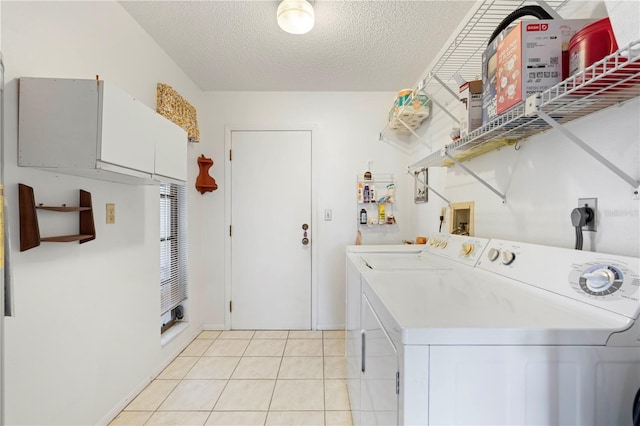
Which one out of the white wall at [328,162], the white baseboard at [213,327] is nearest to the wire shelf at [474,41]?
the white wall at [328,162]

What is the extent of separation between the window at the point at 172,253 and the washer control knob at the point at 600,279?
2531 mm

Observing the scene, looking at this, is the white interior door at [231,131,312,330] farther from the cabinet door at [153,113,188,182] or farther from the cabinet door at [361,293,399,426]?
the cabinet door at [361,293,399,426]

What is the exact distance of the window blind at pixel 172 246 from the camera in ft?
7.54

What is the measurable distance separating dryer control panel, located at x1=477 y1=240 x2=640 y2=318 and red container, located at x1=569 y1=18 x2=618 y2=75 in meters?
0.54

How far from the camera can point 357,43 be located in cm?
208

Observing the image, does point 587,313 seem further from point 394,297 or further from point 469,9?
point 469,9

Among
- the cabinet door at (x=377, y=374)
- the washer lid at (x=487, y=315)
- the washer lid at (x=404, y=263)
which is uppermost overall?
the washer lid at (x=487, y=315)

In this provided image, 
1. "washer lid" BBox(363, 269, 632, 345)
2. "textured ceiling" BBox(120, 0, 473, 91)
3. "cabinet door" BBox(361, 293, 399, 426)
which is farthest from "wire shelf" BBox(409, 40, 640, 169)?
"textured ceiling" BBox(120, 0, 473, 91)

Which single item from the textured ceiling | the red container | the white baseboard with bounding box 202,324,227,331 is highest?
the textured ceiling

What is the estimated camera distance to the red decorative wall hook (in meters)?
2.75

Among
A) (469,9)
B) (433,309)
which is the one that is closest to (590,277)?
(433,309)

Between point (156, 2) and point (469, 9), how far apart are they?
1.95 m

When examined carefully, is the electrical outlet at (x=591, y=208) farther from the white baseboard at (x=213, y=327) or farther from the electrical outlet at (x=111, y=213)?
the white baseboard at (x=213, y=327)

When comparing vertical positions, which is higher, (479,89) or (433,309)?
(479,89)
